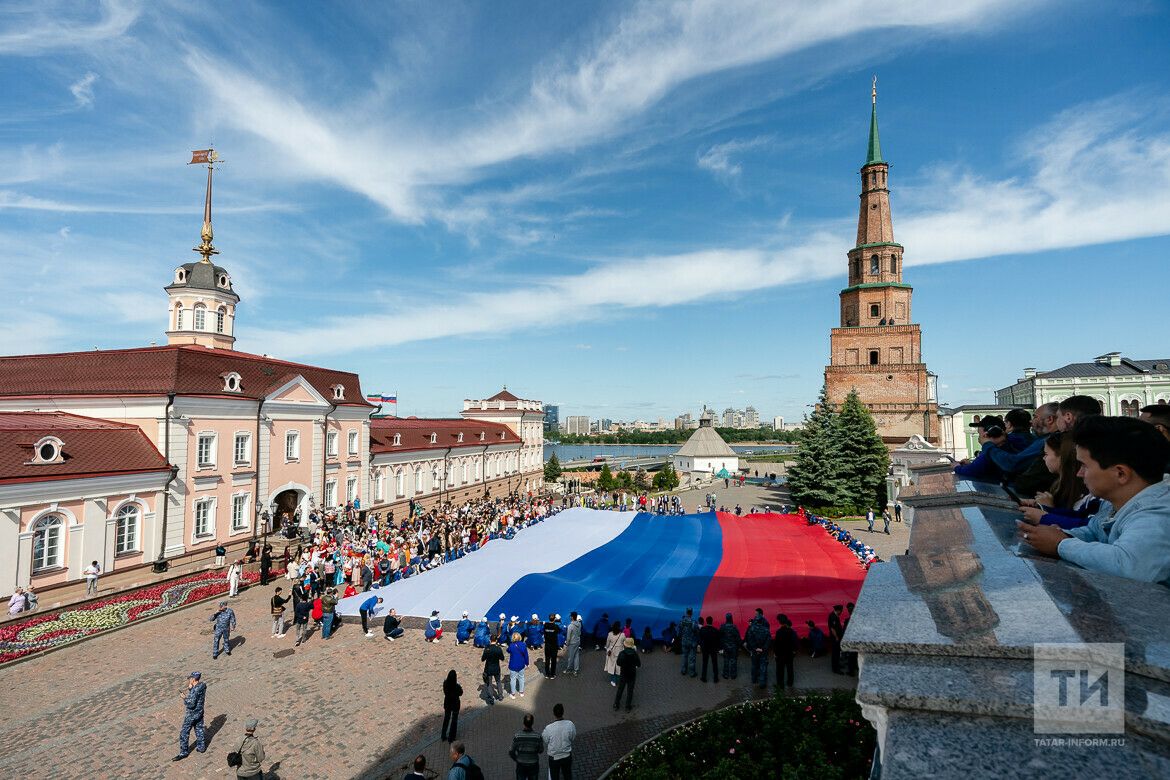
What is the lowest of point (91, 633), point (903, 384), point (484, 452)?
point (91, 633)

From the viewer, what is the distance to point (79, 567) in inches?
764

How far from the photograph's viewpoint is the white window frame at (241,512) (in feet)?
84.2

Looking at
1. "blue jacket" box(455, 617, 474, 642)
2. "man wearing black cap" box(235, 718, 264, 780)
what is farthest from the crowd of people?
"blue jacket" box(455, 617, 474, 642)

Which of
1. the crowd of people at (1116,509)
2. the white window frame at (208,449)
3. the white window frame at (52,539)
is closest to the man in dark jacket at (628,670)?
the crowd of people at (1116,509)

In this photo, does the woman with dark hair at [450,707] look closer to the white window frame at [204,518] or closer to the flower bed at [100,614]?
the flower bed at [100,614]

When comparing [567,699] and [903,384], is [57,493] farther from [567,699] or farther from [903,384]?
[903,384]

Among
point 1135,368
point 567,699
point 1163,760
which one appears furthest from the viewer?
point 1135,368

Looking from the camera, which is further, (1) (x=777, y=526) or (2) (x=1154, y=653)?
(1) (x=777, y=526)

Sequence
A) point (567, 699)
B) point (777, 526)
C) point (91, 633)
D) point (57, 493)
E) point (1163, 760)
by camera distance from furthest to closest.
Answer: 1. point (777, 526)
2. point (57, 493)
3. point (91, 633)
4. point (567, 699)
5. point (1163, 760)

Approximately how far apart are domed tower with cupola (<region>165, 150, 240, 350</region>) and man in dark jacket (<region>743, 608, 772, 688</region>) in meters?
33.0

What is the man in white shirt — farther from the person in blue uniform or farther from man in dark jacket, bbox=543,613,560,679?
the person in blue uniform

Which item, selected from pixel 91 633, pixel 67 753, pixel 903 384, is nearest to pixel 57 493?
pixel 91 633

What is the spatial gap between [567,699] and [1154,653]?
466 inches

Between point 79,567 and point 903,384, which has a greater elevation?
point 903,384
